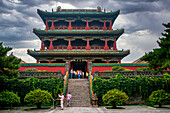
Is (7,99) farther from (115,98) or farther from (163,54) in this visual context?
(163,54)

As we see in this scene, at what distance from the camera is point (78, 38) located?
28.9 metres

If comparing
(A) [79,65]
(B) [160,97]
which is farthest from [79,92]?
(A) [79,65]

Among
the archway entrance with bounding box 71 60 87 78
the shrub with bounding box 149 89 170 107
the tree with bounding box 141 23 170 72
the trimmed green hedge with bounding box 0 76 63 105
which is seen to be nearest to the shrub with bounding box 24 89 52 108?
the trimmed green hedge with bounding box 0 76 63 105

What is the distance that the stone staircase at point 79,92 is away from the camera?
563 inches

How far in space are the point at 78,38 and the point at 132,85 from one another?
649 inches

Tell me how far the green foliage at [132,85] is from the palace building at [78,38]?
38.9 ft

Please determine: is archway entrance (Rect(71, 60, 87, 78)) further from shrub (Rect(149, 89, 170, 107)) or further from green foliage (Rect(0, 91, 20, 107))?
shrub (Rect(149, 89, 170, 107))

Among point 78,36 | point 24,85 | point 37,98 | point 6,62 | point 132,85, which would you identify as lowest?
point 37,98

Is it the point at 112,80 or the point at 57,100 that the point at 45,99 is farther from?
the point at 112,80

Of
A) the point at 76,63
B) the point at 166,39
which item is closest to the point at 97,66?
the point at 76,63

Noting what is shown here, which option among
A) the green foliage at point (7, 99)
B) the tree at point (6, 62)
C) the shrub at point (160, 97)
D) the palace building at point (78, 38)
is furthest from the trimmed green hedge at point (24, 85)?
the palace building at point (78, 38)

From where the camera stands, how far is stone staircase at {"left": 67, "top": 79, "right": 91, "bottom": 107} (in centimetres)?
1431

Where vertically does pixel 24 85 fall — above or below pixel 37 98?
above

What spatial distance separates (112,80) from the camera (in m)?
14.6
